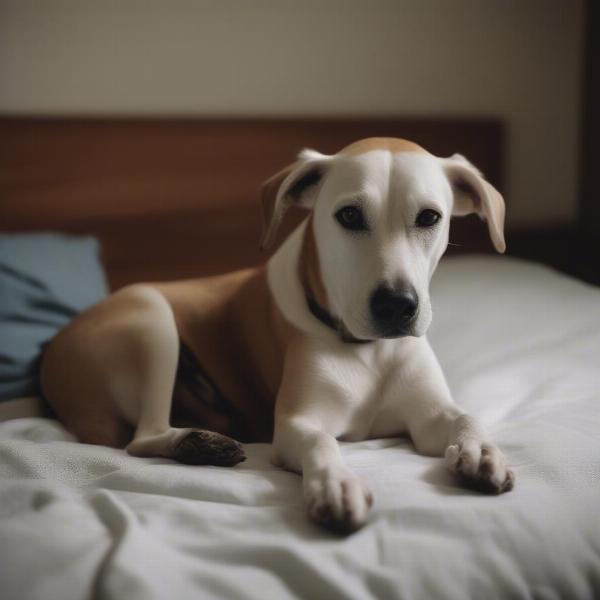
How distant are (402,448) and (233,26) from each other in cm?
171

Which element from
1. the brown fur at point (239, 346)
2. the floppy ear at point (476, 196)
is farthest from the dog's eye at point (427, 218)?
the brown fur at point (239, 346)

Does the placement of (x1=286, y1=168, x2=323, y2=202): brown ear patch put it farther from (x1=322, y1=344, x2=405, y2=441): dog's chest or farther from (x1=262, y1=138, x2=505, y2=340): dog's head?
(x1=322, y1=344, x2=405, y2=441): dog's chest

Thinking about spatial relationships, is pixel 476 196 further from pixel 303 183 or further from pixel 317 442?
pixel 317 442

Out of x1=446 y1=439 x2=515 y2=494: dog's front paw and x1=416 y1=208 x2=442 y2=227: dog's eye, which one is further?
x1=416 y1=208 x2=442 y2=227: dog's eye

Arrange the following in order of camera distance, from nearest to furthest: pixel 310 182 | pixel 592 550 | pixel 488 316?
pixel 592 550, pixel 310 182, pixel 488 316

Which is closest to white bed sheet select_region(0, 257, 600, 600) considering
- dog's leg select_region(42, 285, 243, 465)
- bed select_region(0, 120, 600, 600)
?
bed select_region(0, 120, 600, 600)

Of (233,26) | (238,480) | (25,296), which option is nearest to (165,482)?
(238,480)

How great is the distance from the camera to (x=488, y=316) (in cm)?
190

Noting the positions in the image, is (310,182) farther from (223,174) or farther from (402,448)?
(223,174)

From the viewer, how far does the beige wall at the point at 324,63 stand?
7.38 ft

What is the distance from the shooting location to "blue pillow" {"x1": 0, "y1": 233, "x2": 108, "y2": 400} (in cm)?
164

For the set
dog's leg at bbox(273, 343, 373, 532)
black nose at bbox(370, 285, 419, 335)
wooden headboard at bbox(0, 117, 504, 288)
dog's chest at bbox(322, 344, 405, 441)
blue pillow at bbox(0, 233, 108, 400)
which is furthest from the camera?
wooden headboard at bbox(0, 117, 504, 288)

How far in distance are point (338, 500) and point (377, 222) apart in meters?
0.49

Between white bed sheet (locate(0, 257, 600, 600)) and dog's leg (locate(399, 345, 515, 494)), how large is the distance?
0.09 ft
